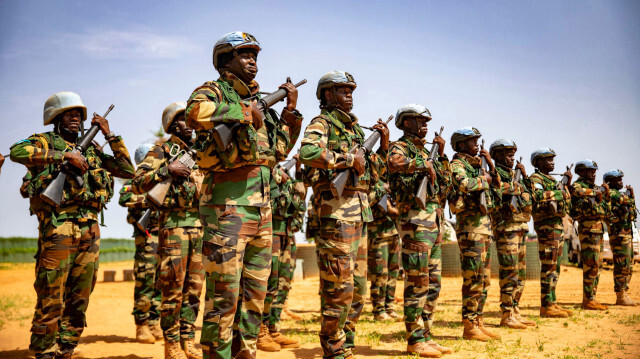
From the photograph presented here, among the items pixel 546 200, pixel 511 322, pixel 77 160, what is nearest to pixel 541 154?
pixel 546 200

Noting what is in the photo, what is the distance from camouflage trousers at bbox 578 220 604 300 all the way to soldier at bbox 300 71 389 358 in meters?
7.94

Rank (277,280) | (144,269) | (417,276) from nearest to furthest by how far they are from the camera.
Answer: (417,276)
(277,280)
(144,269)

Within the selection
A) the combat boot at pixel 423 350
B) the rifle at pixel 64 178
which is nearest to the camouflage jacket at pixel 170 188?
the rifle at pixel 64 178

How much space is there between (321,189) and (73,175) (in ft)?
9.35

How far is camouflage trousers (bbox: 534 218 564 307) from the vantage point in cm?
1023

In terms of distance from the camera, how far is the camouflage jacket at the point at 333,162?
214 inches

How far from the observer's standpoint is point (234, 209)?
429cm

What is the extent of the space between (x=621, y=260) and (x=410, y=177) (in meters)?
9.06

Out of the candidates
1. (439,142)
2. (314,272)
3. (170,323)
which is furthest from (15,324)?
(314,272)

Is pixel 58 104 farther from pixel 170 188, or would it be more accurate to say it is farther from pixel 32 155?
pixel 170 188

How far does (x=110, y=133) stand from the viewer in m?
6.30

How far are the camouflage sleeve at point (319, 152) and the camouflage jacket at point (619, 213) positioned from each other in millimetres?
10670

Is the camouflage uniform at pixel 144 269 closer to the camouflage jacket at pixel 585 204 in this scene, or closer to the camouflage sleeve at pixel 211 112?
the camouflage sleeve at pixel 211 112

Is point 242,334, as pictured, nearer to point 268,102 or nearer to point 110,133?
point 268,102
